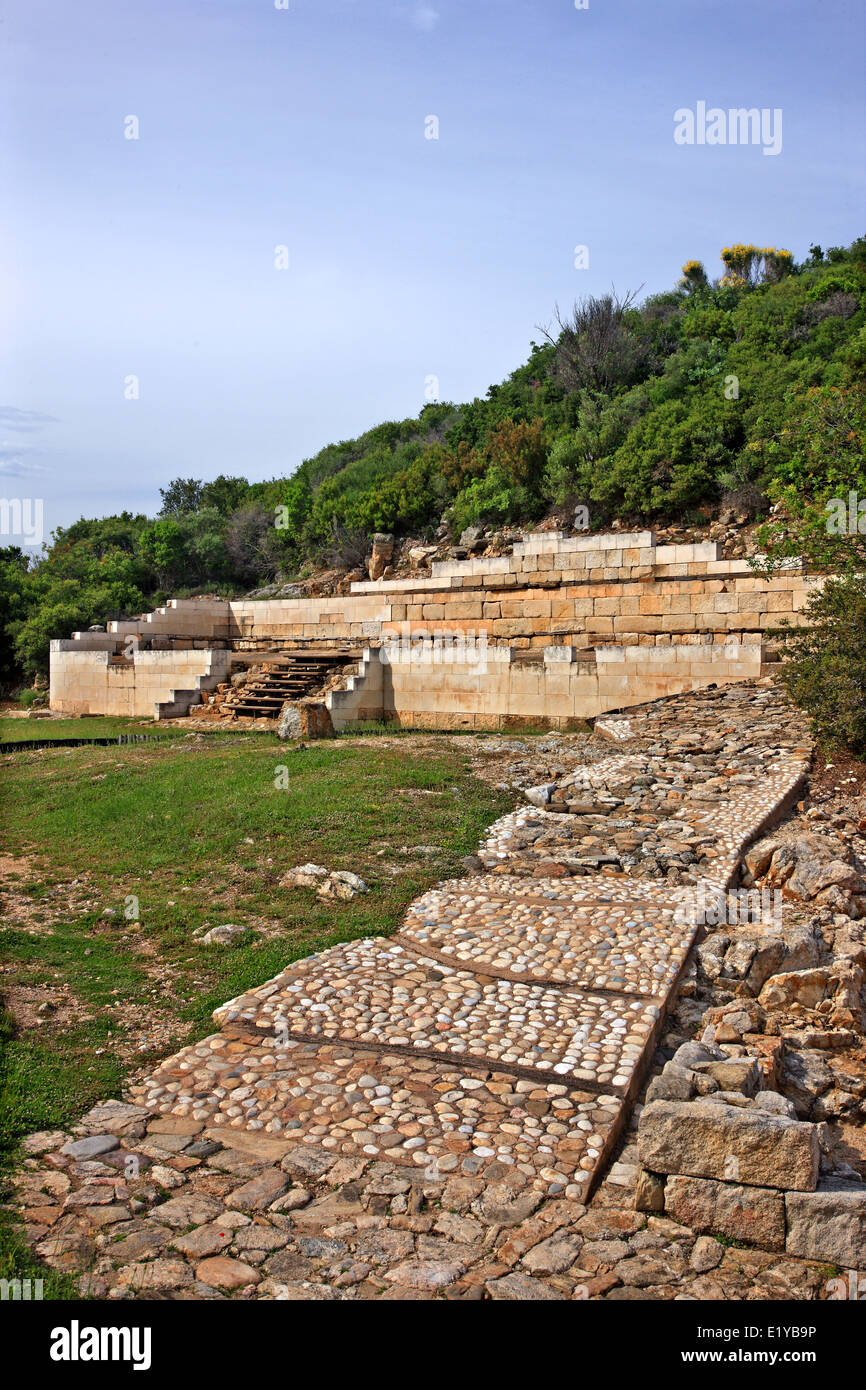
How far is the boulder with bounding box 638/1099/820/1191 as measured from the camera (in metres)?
3.49

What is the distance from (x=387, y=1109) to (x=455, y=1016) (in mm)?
906

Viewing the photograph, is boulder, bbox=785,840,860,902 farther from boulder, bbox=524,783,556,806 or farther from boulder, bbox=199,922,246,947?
boulder, bbox=199,922,246,947

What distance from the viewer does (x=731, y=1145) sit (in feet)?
11.8

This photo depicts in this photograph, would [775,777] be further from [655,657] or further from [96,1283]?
[96,1283]

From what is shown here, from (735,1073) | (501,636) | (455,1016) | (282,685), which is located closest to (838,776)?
(735,1073)

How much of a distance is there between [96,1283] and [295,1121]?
45.0 inches

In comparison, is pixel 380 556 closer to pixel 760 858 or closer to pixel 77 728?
pixel 77 728

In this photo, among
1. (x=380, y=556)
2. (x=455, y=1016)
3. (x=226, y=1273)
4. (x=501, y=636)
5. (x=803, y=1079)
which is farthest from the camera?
(x=380, y=556)

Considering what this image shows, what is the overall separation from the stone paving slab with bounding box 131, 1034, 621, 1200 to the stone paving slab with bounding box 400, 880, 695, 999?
1.17 meters

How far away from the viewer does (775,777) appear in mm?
9328

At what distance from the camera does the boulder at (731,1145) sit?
11.5 ft

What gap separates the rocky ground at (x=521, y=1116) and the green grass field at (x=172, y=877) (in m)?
0.31

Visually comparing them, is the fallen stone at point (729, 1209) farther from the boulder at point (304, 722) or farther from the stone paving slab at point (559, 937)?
the boulder at point (304, 722)

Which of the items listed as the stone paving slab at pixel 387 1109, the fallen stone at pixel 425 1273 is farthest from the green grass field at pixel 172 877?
the fallen stone at pixel 425 1273
